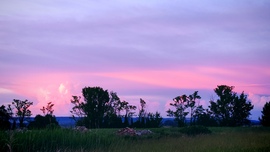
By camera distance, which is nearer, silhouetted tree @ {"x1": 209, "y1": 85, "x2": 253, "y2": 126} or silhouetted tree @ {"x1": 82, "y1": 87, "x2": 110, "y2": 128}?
silhouetted tree @ {"x1": 82, "y1": 87, "x2": 110, "y2": 128}

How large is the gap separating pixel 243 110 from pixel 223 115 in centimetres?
318

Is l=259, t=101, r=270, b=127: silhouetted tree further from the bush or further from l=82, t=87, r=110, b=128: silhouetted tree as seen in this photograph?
l=82, t=87, r=110, b=128: silhouetted tree

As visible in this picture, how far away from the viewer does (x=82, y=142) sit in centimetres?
1708

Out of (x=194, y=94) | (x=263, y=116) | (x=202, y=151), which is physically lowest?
(x=202, y=151)

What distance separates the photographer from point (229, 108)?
2080 inches

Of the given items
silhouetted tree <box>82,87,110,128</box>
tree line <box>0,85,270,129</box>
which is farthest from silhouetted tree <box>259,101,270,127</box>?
silhouetted tree <box>82,87,110,128</box>

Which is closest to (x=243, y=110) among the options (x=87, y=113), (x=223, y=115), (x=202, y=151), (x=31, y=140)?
(x=223, y=115)

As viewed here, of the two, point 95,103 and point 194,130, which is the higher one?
point 95,103

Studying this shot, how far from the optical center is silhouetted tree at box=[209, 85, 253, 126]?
51.9 m

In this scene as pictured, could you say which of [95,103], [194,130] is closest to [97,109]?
[95,103]

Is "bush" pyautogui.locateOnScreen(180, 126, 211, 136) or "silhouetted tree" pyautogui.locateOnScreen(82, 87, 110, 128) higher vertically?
"silhouetted tree" pyautogui.locateOnScreen(82, 87, 110, 128)

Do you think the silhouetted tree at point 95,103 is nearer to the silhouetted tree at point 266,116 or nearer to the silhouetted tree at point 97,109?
the silhouetted tree at point 97,109

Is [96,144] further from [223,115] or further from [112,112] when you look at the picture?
[223,115]

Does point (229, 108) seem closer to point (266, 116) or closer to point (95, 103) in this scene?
point (266, 116)
